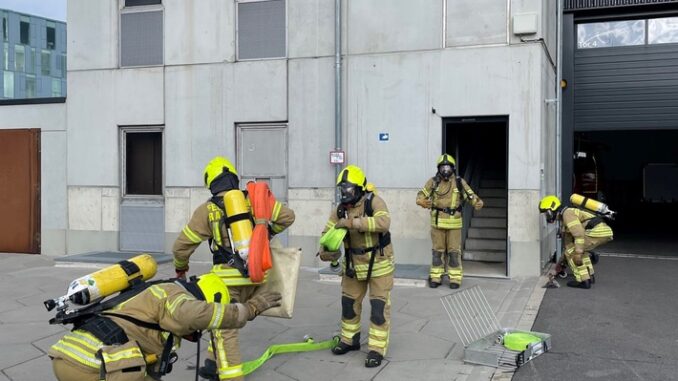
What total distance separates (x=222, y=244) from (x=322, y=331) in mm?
2221

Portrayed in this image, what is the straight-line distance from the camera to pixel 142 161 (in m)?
11.6

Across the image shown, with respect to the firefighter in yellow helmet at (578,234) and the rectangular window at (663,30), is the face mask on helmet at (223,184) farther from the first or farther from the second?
the rectangular window at (663,30)

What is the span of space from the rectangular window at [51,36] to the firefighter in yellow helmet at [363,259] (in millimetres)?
67980

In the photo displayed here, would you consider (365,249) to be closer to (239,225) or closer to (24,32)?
(239,225)

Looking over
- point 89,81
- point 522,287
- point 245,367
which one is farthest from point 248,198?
point 89,81

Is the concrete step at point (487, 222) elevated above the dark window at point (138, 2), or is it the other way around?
the dark window at point (138, 2)

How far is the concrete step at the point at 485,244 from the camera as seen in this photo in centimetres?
1089

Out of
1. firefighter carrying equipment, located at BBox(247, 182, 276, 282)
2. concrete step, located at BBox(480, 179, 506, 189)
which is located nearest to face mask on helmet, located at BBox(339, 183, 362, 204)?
firefighter carrying equipment, located at BBox(247, 182, 276, 282)

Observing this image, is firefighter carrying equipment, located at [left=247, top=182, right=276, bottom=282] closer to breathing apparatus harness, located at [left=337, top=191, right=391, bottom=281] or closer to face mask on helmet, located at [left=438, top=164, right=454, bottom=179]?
breathing apparatus harness, located at [left=337, top=191, right=391, bottom=281]

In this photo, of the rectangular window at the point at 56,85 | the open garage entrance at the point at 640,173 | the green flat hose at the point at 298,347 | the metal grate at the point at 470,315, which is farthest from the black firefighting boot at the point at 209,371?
the rectangular window at the point at 56,85

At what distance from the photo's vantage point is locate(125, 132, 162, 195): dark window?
11.5 m

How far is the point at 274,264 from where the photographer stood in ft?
16.4

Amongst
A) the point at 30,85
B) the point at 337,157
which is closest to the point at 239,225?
the point at 337,157

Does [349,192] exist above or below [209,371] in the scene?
above
